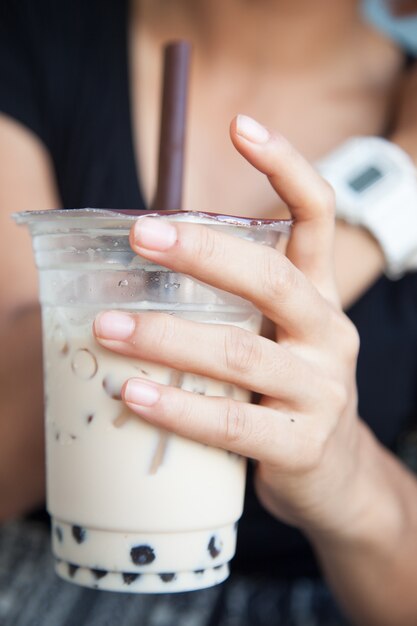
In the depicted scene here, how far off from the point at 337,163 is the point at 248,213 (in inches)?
12.2

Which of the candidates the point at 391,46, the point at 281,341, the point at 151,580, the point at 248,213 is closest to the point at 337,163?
the point at 248,213

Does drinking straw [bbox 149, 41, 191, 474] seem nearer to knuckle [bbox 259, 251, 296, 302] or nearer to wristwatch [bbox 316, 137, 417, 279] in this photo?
knuckle [bbox 259, 251, 296, 302]

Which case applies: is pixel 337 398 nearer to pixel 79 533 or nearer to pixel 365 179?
pixel 79 533

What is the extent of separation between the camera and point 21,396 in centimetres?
116

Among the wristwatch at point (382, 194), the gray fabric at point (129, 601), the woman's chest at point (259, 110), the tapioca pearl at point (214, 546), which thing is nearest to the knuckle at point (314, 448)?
the tapioca pearl at point (214, 546)

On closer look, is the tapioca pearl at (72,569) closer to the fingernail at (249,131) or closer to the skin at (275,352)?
the skin at (275,352)

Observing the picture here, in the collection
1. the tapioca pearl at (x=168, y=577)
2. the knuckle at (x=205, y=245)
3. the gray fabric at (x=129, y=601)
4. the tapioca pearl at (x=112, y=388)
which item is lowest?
the gray fabric at (x=129, y=601)

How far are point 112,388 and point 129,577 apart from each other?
0.19 meters

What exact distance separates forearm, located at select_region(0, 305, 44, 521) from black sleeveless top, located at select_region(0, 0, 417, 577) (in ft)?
0.98

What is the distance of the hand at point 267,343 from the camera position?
0.65 m

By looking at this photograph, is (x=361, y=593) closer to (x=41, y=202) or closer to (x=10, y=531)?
(x=10, y=531)

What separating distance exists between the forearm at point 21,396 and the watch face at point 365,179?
1.67 feet

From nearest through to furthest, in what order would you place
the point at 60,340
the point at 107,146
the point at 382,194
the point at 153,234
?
1. the point at 153,234
2. the point at 60,340
3. the point at 382,194
4. the point at 107,146

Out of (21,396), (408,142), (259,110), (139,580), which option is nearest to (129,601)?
(21,396)
